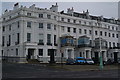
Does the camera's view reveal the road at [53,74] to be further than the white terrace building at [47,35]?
No

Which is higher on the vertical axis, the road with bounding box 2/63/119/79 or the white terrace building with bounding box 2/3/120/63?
the white terrace building with bounding box 2/3/120/63

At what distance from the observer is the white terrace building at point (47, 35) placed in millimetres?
52719

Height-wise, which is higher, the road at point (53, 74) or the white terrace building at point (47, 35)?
the white terrace building at point (47, 35)

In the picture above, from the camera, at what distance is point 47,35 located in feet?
184

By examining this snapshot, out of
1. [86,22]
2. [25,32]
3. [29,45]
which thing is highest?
[86,22]

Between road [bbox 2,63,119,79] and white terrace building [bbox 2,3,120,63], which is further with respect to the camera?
white terrace building [bbox 2,3,120,63]

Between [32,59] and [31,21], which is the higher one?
[31,21]

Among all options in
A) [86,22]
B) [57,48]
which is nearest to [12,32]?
[57,48]

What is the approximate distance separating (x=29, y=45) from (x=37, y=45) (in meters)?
2.68

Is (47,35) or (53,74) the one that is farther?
(47,35)

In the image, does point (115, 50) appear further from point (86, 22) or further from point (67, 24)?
point (67, 24)

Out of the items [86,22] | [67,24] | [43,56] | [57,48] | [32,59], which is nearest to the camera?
[32,59]

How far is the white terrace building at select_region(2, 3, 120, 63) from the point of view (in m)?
52.7

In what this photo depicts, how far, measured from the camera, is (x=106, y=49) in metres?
69.2
